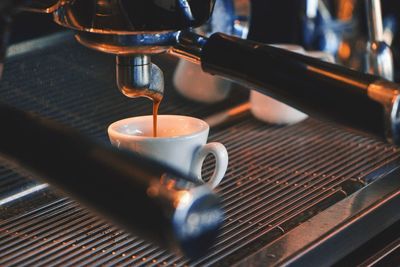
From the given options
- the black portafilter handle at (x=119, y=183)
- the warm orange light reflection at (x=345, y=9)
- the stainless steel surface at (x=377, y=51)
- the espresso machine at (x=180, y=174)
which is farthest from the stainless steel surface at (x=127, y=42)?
the warm orange light reflection at (x=345, y=9)

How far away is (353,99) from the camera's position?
0.55 meters

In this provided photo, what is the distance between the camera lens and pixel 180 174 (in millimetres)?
430

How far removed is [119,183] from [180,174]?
0.03 meters

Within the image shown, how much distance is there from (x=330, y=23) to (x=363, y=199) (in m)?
0.68

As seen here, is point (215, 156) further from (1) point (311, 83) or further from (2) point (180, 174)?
(2) point (180, 174)

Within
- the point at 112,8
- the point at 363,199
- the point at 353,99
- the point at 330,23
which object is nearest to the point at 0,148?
the point at 112,8

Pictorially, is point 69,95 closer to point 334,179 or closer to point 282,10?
point 334,179

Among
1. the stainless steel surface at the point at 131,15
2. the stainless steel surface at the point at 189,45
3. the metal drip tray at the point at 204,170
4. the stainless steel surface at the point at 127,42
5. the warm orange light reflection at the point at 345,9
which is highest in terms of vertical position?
the stainless steel surface at the point at 131,15

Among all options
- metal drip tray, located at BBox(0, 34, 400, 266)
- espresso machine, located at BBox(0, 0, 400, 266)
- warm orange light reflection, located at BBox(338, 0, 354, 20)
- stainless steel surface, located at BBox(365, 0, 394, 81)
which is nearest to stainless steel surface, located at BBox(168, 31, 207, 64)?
espresso machine, located at BBox(0, 0, 400, 266)

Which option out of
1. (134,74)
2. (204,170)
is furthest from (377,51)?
(134,74)

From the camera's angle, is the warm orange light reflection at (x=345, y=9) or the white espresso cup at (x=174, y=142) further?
the warm orange light reflection at (x=345, y=9)

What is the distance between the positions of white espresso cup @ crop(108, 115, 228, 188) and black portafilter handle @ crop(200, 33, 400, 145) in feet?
0.20

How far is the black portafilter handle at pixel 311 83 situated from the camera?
1.77 feet

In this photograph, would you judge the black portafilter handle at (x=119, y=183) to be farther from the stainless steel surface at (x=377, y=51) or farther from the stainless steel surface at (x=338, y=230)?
the stainless steel surface at (x=377, y=51)
